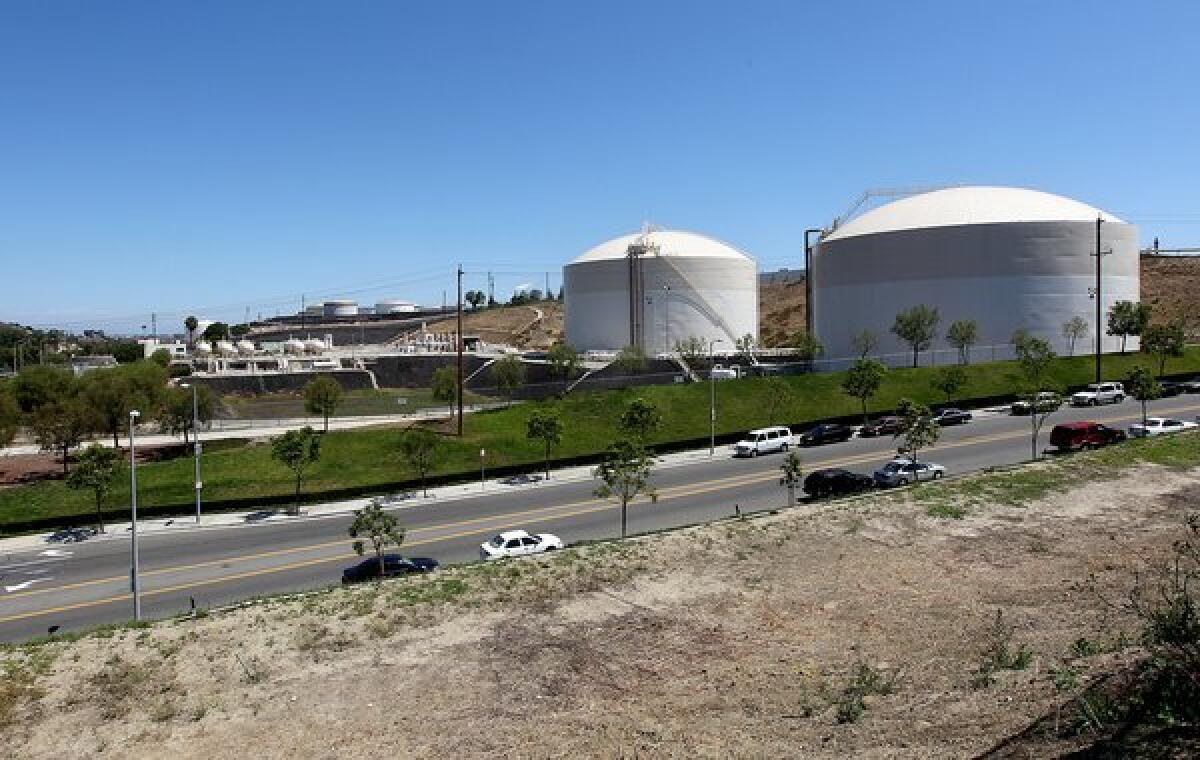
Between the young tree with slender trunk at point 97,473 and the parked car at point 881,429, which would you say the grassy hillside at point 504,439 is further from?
the parked car at point 881,429

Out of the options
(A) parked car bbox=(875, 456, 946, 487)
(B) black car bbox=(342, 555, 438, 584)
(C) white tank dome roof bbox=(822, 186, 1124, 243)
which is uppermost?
(C) white tank dome roof bbox=(822, 186, 1124, 243)

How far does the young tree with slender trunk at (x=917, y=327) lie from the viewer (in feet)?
255

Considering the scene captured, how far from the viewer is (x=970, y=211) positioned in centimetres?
8594

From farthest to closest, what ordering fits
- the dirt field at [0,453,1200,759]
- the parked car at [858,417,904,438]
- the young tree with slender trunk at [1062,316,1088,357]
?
the young tree with slender trunk at [1062,316,1088,357]
the parked car at [858,417,904,438]
the dirt field at [0,453,1200,759]

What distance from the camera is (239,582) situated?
29672 millimetres

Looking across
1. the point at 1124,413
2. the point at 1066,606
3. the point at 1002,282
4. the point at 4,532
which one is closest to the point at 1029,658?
the point at 1066,606

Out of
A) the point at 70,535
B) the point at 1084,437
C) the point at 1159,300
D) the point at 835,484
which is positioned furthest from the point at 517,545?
the point at 1159,300

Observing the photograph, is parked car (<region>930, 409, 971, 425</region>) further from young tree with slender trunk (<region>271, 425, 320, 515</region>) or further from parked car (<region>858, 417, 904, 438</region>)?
young tree with slender trunk (<region>271, 425, 320, 515</region>)

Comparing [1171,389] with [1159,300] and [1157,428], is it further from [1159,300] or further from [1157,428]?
[1159,300]

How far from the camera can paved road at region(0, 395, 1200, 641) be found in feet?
92.8

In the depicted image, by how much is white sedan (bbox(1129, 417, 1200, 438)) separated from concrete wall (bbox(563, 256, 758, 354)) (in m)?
56.1

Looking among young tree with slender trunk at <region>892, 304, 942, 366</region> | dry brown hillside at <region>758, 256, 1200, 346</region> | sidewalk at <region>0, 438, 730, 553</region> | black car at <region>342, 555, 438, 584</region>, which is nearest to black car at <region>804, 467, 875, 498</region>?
sidewalk at <region>0, 438, 730, 553</region>

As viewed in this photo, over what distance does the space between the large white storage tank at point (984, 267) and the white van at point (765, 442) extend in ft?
118

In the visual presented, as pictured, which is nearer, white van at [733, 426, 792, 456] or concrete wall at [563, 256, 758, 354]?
white van at [733, 426, 792, 456]
